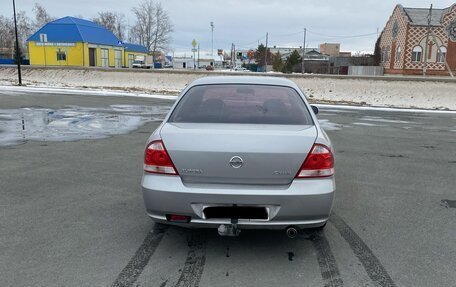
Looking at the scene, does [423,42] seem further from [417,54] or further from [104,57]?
[104,57]

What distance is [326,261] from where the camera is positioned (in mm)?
3719

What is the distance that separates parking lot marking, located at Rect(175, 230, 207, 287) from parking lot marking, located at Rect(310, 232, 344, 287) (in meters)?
1.05

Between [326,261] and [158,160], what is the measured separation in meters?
1.76

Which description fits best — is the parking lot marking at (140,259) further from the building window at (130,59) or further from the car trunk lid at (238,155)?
the building window at (130,59)

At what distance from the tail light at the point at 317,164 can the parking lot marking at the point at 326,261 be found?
81 centimetres

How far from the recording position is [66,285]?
3264 mm

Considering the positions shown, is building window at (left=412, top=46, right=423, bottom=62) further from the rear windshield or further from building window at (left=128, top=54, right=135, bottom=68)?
the rear windshield

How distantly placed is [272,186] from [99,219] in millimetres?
2251

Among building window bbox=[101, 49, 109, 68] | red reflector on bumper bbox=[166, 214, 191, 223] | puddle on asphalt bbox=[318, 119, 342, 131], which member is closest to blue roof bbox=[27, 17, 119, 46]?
building window bbox=[101, 49, 109, 68]

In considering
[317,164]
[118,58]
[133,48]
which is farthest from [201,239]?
[133,48]

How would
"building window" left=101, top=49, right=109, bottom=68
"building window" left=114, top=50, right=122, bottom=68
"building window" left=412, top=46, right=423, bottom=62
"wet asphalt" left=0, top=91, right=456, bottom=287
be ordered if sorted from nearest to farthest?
"wet asphalt" left=0, top=91, right=456, bottom=287, "building window" left=412, top=46, right=423, bottom=62, "building window" left=101, top=49, right=109, bottom=68, "building window" left=114, top=50, right=122, bottom=68

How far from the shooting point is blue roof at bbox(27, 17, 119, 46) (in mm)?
50281

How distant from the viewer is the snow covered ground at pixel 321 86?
22859 millimetres

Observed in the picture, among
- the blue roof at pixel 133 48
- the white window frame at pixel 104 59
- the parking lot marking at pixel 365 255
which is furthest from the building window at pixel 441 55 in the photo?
the parking lot marking at pixel 365 255
